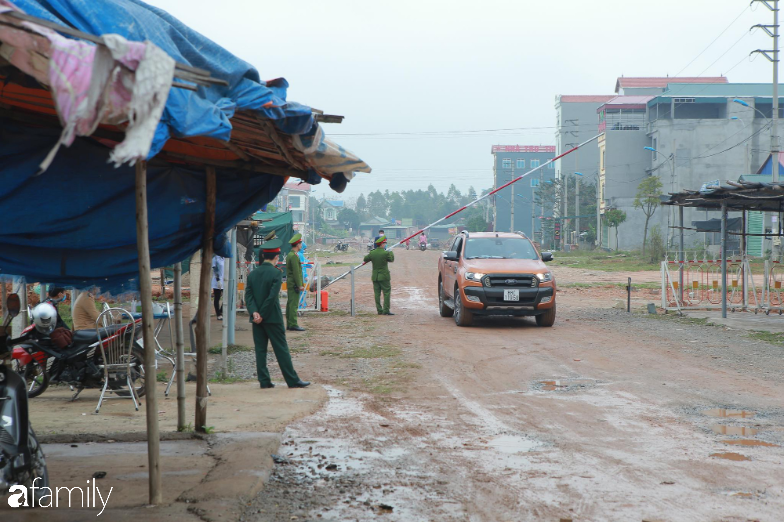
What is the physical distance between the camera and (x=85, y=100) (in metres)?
3.20

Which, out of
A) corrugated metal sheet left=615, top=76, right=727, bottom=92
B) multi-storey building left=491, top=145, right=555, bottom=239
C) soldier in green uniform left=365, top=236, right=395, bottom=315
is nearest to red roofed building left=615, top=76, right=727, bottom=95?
corrugated metal sheet left=615, top=76, right=727, bottom=92

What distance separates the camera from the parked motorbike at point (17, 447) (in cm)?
442

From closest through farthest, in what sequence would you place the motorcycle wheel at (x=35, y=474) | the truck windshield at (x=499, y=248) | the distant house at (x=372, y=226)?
the motorcycle wheel at (x=35, y=474), the truck windshield at (x=499, y=248), the distant house at (x=372, y=226)

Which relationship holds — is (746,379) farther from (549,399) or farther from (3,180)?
(3,180)

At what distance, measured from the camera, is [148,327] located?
4.99m

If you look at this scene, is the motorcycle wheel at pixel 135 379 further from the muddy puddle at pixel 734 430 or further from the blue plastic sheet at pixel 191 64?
the muddy puddle at pixel 734 430

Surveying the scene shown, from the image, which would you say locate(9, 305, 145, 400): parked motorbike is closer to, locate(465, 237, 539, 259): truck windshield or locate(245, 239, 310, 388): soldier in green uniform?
locate(245, 239, 310, 388): soldier in green uniform

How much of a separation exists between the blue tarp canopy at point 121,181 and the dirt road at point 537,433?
2.29m

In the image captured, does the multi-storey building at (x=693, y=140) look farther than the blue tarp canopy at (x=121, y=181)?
Yes

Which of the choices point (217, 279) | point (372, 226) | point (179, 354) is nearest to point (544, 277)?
point (217, 279)

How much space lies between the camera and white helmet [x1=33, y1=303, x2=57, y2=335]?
29.2ft

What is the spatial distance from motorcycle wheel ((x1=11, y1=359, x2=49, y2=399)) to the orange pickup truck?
8.73 m

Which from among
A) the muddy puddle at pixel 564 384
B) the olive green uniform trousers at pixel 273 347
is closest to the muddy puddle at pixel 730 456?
the muddy puddle at pixel 564 384

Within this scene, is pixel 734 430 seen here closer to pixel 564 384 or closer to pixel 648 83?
pixel 564 384
